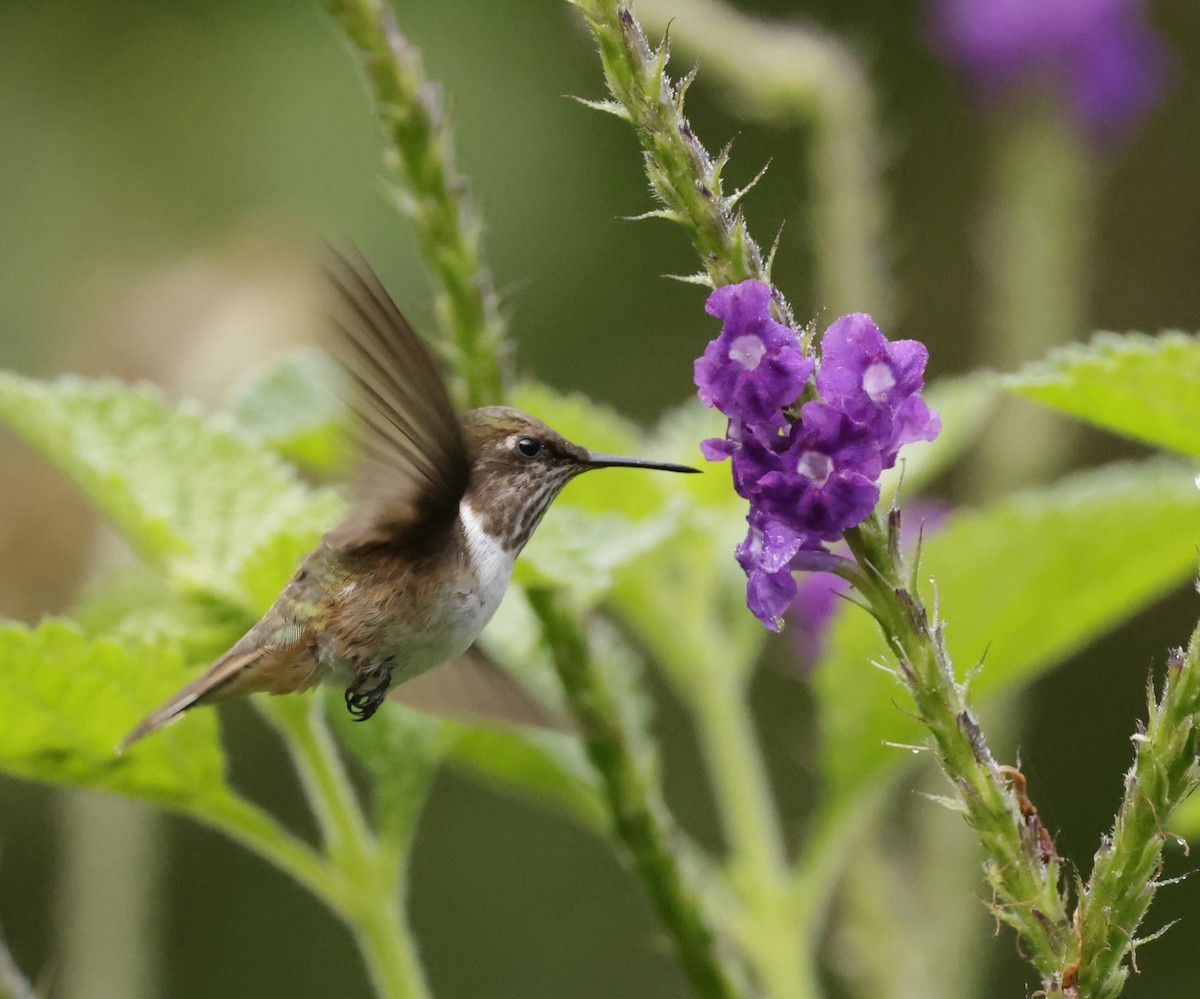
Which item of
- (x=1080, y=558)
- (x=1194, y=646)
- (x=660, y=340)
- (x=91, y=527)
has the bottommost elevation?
(x=660, y=340)

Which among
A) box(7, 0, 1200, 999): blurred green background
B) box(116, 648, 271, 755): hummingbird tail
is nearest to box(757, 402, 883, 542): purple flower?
box(116, 648, 271, 755): hummingbird tail

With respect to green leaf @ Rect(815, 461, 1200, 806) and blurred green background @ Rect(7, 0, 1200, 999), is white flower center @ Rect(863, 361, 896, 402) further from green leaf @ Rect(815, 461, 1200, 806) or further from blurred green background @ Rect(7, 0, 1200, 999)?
blurred green background @ Rect(7, 0, 1200, 999)

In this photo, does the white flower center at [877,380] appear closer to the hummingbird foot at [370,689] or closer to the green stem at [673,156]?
the green stem at [673,156]

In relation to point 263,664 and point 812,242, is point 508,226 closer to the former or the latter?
point 812,242

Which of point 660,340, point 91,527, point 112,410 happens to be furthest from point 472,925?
point 112,410

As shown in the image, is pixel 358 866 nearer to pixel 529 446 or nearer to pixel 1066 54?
pixel 529 446

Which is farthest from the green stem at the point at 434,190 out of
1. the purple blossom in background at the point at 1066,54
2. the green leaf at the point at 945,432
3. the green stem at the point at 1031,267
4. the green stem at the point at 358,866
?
the purple blossom in background at the point at 1066,54
